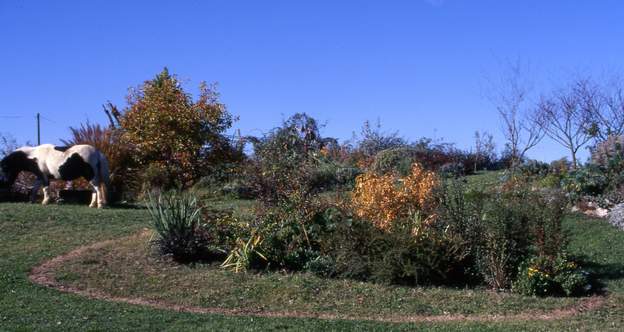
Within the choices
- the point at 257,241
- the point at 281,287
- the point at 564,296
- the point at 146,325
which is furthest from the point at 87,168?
the point at 564,296

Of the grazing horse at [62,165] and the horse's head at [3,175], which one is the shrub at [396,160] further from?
the horse's head at [3,175]

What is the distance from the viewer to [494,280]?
1194 centimetres

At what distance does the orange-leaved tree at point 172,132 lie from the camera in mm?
24125

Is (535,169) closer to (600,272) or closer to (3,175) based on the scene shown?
(600,272)

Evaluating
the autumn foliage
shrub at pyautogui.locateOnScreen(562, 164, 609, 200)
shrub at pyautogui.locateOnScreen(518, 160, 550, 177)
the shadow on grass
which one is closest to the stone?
shrub at pyautogui.locateOnScreen(562, 164, 609, 200)

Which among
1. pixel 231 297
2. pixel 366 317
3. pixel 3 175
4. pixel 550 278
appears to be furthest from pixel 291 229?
pixel 3 175

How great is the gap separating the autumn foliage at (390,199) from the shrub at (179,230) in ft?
8.80

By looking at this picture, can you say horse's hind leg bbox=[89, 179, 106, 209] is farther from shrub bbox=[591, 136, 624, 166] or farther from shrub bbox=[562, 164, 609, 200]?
shrub bbox=[591, 136, 624, 166]

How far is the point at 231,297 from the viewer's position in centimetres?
1141

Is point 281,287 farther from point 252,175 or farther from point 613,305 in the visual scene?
point 613,305

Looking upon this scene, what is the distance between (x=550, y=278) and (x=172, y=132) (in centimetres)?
1495

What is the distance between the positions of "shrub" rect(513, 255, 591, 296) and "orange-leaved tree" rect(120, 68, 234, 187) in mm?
13741

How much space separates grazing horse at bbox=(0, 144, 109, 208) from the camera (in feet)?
64.5

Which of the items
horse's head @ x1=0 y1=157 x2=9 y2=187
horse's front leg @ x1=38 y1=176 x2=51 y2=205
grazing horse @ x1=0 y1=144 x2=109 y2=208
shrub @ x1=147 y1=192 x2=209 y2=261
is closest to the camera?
shrub @ x1=147 y1=192 x2=209 y2=261
